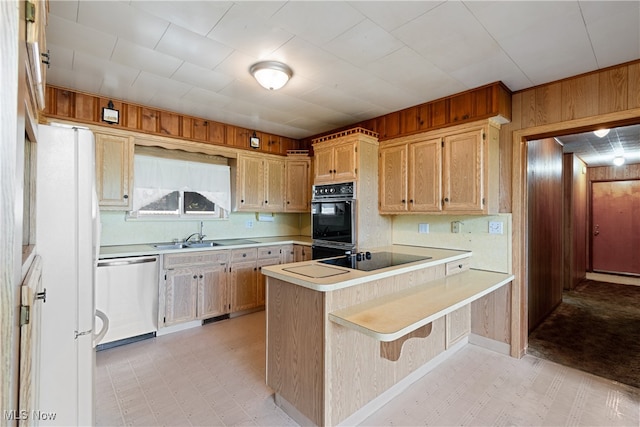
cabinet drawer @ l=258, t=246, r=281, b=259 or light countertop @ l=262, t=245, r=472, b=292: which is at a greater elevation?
light countertop @ l=262, t=245, r=472, b=292

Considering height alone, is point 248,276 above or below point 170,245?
below

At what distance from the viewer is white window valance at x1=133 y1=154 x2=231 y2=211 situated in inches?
136

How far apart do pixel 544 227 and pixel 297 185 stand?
3.31 metres

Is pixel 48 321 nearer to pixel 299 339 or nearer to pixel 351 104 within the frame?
pixel 299 339

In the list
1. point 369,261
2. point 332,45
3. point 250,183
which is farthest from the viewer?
point 250,183

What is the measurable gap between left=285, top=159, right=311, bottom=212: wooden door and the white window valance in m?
0.87

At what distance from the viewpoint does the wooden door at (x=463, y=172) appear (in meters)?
2.77

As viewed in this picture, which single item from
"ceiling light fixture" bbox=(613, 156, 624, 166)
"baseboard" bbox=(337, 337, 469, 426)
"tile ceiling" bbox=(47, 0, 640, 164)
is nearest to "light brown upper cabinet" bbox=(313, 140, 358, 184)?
"tile ceiling" bbox=(47, 0, 640, 164)

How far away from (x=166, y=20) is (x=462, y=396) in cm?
319

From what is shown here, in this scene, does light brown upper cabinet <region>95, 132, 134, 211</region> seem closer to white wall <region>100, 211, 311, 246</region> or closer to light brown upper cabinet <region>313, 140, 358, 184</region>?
white wall <region>100, 211, 311, 246</region>

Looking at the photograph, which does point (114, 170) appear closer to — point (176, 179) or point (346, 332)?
point (176, 179)

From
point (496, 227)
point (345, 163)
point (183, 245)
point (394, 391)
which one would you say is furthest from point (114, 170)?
point (496, 227)

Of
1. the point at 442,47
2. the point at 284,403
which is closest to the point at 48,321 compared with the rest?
the point at 284,403

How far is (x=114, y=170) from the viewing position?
3102mm
